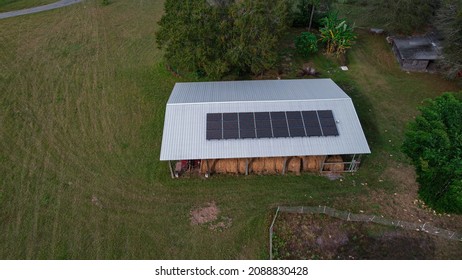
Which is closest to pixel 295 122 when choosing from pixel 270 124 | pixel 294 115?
pixel 294 115

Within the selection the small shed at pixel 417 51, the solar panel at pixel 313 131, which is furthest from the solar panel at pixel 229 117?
the small shed at pixel 417 51

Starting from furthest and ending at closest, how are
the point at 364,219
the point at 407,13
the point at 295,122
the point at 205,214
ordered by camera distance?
the point at 407,13 → the point at 295,122 → the point at 205,214 → the point at 364,219

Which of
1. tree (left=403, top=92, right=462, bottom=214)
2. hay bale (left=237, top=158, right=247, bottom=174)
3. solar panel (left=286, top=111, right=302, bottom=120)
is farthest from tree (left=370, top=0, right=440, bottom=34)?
hay bale (left=237, top=158, right=247, bottom=174)

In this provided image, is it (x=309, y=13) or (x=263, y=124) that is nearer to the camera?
(x=263, y=124)

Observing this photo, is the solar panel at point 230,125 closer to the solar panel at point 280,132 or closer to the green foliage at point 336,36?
the solar panel at point 280,132

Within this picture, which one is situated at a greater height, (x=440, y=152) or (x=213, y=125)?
(x=440, y=152)

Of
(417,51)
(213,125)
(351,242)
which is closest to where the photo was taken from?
(351,242)

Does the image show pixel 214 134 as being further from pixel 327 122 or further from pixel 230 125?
pixel 327 122
